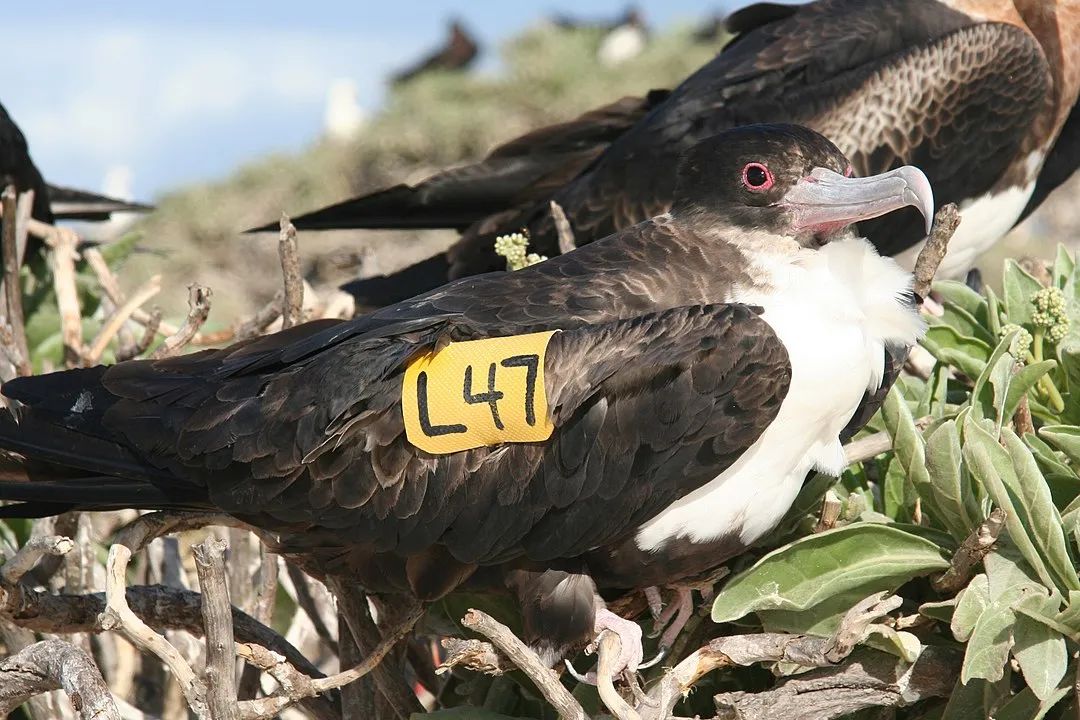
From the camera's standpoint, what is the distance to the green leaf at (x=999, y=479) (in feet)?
7.48

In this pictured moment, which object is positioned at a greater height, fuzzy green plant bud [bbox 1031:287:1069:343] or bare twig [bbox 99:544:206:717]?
bare twig [bbox 99:544:206:717]

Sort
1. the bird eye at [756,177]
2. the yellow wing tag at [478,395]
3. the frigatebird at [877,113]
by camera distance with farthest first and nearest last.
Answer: the frigatebird at [877,113] → the bird eye at [756,177] → the yellow wing tag at [478,395]

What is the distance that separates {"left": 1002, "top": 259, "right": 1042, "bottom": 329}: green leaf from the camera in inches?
113

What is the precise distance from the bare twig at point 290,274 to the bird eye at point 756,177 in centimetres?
94

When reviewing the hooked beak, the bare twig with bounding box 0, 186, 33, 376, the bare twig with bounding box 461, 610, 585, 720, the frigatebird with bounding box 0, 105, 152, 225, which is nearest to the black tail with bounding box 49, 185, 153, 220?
the frigatebird with bounding box 0, 105, 152, 225

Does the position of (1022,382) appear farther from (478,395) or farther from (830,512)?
(478,395)

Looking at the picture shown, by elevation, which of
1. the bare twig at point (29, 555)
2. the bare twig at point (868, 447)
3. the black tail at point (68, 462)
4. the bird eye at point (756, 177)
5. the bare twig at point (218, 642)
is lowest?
the bare twig at point (868, 447)

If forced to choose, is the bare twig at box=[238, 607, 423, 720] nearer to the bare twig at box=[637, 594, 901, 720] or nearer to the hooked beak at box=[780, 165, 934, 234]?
the bare twig at box=[637, 594, 901, 720]

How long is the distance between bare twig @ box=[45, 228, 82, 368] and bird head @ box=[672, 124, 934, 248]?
1567mm

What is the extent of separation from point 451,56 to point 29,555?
1575 centimetres

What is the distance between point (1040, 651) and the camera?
226cm

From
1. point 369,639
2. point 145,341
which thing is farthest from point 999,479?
point 145,341

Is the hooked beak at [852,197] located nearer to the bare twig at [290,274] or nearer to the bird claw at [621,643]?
the bird claw at [621,643]

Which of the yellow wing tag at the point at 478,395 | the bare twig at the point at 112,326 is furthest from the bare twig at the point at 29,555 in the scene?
the bare twig at the point at 112,326
